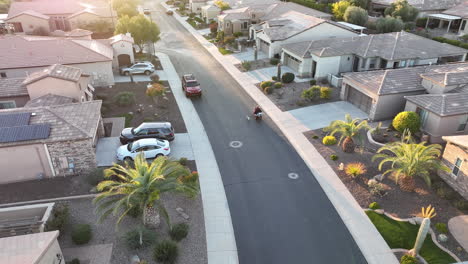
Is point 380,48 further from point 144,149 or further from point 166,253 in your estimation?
point 166,253

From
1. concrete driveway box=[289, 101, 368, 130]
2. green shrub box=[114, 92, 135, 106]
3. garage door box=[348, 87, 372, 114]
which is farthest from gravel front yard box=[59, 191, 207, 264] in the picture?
garage door box=[348, 87, 372, 114]

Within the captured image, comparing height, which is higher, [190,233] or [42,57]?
[42,57]

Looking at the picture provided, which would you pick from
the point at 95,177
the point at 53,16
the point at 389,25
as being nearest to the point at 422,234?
the point at 95,177

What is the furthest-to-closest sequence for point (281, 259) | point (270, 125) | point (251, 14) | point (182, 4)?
point (182, 4) → point (251, 14) → point (270, 125) → point (281, 259)

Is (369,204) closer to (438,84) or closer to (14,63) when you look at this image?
(438,84)

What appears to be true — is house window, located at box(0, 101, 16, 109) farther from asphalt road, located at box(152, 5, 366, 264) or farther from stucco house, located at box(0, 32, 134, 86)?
asphalt road, located at box(152, 5, 366, 264)

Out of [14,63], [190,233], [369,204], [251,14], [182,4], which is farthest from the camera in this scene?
A: [182,4]

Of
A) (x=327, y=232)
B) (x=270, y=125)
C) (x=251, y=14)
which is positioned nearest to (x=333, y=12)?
(x=251, y=14)
